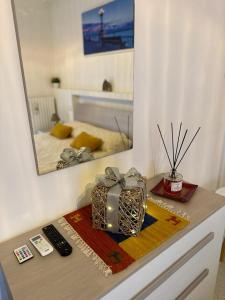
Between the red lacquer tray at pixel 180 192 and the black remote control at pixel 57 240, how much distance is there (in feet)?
1.78

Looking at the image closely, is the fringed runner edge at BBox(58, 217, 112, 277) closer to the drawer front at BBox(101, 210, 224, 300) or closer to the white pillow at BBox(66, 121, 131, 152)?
the drawer front at BBox(101, 210, 224, 300)

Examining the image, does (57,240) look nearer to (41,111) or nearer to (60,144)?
(60,144)

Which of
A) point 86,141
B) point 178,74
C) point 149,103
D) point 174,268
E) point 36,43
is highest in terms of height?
point 36,43

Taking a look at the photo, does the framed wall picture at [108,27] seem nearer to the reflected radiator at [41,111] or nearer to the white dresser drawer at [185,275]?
the reflected radiator at [41,111]

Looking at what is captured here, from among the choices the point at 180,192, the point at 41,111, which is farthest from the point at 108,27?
the point at 180,192

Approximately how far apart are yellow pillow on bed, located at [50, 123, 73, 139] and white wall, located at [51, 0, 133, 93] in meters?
0.17

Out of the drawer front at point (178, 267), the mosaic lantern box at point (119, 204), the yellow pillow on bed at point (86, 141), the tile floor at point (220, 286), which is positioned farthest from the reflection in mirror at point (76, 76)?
the tile floor at point (220, 286)

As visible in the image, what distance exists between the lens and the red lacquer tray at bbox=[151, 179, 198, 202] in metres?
1.10

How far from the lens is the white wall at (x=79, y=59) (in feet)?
2.78

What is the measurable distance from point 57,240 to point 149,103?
0.82 metres

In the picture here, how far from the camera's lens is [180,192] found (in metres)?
1.14

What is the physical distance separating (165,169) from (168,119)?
331 mm

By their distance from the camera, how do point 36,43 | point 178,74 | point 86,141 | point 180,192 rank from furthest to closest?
1. point 178,74
2. point 180,192
3. point 86,141
4. point 36,43

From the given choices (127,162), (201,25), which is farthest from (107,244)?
(201,25)
